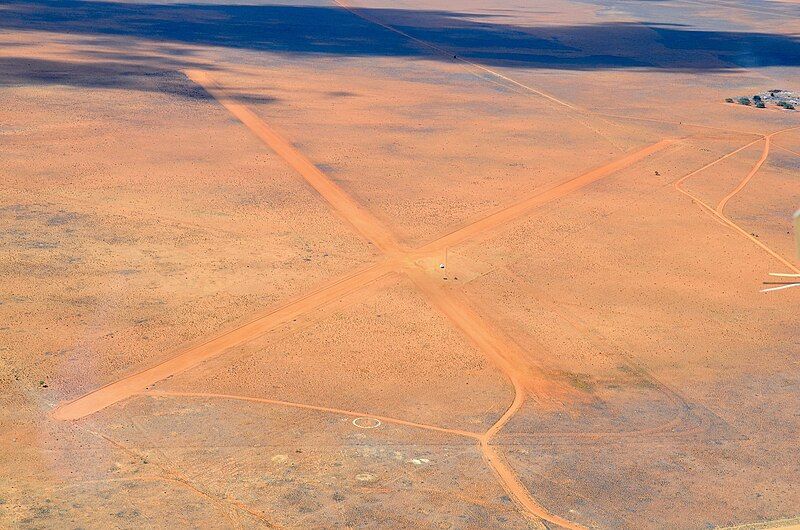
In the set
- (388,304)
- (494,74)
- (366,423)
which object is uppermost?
(494,74)

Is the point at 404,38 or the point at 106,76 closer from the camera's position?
the point at 106,76

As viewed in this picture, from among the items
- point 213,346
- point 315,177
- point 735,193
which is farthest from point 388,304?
point 735,193

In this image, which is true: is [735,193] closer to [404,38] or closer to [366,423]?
[366,423]

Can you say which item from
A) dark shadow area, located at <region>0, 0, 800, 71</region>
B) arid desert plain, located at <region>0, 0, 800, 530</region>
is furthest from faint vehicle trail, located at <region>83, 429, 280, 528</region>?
dark shadow area, located at <region>0, 0, 800, 71</region>

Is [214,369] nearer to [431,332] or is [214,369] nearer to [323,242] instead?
[431,332]

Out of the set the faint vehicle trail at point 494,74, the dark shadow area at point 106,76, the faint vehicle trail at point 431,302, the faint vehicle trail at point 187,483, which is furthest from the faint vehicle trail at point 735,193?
the dark shadow area at point 106,76

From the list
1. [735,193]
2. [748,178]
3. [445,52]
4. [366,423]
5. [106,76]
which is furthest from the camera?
[445,52]

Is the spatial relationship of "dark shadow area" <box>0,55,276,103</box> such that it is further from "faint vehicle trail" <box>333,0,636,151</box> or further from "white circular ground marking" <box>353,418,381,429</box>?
"white circular ground marking" <box>353,418,381,429</box>

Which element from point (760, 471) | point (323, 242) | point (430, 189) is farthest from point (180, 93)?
point (760, 471)
